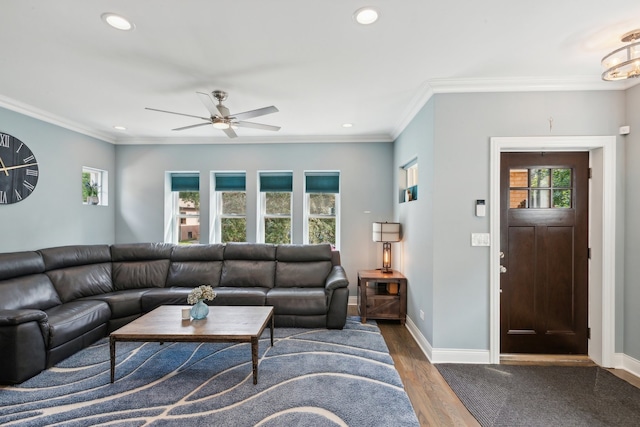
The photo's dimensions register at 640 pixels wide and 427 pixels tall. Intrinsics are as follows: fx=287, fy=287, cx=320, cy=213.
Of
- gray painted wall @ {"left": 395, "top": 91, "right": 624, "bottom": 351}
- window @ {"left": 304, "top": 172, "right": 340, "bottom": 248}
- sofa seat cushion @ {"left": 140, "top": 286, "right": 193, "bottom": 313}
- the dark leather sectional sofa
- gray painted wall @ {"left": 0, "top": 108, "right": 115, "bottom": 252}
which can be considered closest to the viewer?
the dark leather sectional sofa

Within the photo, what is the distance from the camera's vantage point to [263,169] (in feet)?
16.1

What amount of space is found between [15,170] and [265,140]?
10.3ft

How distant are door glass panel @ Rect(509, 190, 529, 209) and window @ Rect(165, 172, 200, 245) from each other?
4641 millimetres

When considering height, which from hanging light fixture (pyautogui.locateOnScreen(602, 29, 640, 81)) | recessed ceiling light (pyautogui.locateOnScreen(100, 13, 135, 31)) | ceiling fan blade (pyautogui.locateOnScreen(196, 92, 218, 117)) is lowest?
ceiling fan blade (pyautogui.locateOnScreen(196, 92, 218, 117))

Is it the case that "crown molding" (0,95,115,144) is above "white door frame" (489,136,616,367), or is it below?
above

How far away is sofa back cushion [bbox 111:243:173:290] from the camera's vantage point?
A: 13.0 ft

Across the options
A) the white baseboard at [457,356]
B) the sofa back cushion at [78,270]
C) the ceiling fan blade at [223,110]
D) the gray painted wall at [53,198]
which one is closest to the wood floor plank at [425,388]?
the white baseboard at [457,356]

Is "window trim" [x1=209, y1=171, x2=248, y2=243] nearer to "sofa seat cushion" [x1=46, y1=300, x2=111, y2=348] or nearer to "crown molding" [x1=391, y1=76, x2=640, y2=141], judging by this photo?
"sofa seat cushion" [x1=46, y1=300, x2=111, y2=348]

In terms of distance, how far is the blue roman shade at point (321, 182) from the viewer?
4.99 m

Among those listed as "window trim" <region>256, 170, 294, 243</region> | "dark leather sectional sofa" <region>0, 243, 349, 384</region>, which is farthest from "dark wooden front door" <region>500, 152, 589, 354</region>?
"window trim" <region>256, 170, 294, 243</region>

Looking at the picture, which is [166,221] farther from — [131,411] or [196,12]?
[196,12]

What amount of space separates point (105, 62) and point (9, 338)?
2382 mm

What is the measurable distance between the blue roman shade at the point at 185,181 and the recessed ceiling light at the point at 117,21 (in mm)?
3233

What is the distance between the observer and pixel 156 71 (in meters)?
2.64
